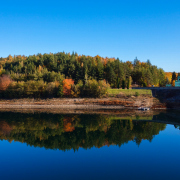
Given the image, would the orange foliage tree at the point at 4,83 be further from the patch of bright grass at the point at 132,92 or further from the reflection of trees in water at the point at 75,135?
the reflection of trees in water at the point at 75,135

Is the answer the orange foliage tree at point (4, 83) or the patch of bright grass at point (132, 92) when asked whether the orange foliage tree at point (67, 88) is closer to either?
the patch of bright grass at point (132, 92)

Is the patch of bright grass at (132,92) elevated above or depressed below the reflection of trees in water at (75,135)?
above

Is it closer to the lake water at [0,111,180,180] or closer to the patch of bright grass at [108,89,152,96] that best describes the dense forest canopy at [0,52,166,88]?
the patch of bright grass at [108,89,152,96]

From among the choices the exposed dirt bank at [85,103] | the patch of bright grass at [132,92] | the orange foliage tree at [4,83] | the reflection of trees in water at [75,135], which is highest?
the orange foliage tree at [4,83]

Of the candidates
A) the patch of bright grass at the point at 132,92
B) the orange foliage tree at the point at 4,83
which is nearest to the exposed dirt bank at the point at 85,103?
the patch of bright grass at the point at 132,92

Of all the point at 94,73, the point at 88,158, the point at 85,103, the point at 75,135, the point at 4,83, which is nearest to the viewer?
the point at 88,158

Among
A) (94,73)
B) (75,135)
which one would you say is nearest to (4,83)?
(94,73)

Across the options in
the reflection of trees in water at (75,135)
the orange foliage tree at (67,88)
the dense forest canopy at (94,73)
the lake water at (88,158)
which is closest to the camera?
the lake water at (88,158)

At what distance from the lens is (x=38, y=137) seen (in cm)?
3108

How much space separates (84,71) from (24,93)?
33.3 m

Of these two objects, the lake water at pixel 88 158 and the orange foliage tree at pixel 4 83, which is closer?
the lake water at pixel 88 158

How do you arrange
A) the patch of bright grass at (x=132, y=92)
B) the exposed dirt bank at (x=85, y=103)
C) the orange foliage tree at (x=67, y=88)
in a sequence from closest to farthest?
1. the exposed dirt bank at (x=85, y=103)
2. the patch of bright grass at (x=132, y=92)
3. the orange foliage tree at (x=67, y=88)

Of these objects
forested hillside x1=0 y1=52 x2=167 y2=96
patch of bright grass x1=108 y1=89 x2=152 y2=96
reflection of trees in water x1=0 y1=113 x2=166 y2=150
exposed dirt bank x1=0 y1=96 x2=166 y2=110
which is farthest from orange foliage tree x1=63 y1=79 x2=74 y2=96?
reflection of trees in water x1=0 y1=113 x2=166 y2=150

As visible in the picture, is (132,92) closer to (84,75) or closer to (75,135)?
(84,75)
